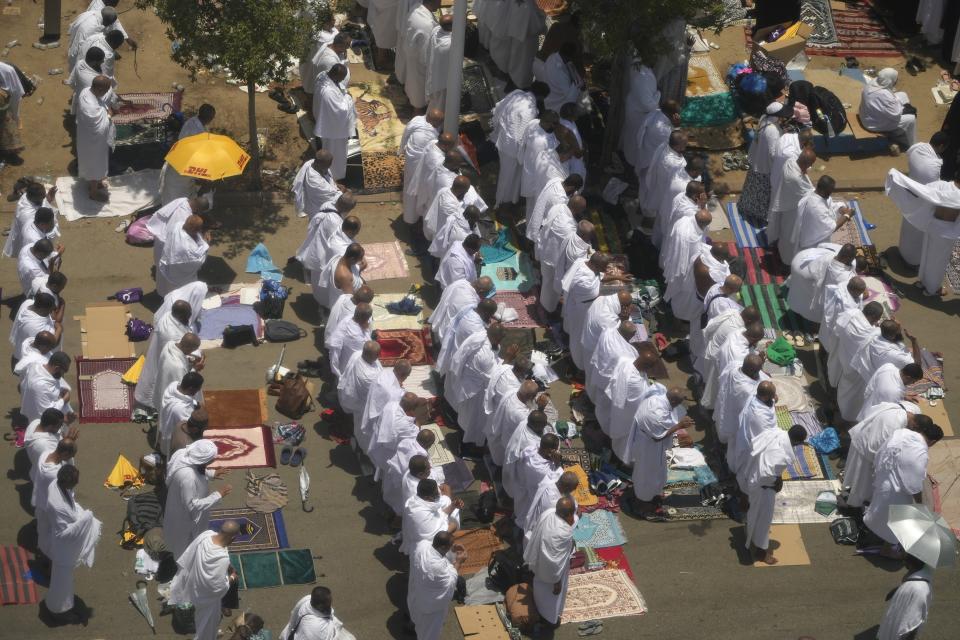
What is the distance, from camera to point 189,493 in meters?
15.7

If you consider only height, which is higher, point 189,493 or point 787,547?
point 189,493

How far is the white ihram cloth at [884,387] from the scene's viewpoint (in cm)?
1770

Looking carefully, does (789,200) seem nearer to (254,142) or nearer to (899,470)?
(899,470)

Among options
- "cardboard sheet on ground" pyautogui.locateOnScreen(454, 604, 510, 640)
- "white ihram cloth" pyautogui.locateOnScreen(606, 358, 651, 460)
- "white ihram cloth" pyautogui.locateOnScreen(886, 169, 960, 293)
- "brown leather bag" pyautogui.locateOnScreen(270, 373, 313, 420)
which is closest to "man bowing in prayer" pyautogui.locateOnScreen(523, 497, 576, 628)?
"cardboard sheet on ground" pyautogui.locateOnScreen(454, 604, 510, 640)

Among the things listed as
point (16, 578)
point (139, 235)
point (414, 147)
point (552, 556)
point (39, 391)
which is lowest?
point (16, 578)

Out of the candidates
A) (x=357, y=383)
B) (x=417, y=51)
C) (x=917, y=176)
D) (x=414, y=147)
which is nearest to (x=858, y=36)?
(x=917, y=176)

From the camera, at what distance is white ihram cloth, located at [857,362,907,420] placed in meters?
17.7

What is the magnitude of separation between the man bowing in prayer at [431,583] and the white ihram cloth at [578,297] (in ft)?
13.9

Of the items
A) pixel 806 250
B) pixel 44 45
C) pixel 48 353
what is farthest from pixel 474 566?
pixel 44 45

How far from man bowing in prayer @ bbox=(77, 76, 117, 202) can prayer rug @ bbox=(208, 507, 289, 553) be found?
6.26 meters

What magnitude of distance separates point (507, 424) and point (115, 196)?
24.6ft

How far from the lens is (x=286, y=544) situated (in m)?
16.7

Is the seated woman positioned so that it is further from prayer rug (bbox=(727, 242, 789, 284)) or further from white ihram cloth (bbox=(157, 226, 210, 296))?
white ihram cloth (bbox=(157, 226, 210, 296))

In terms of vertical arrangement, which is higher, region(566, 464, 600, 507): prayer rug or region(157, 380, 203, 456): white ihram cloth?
region(157, 380, 203, 456): white ihram cloth
